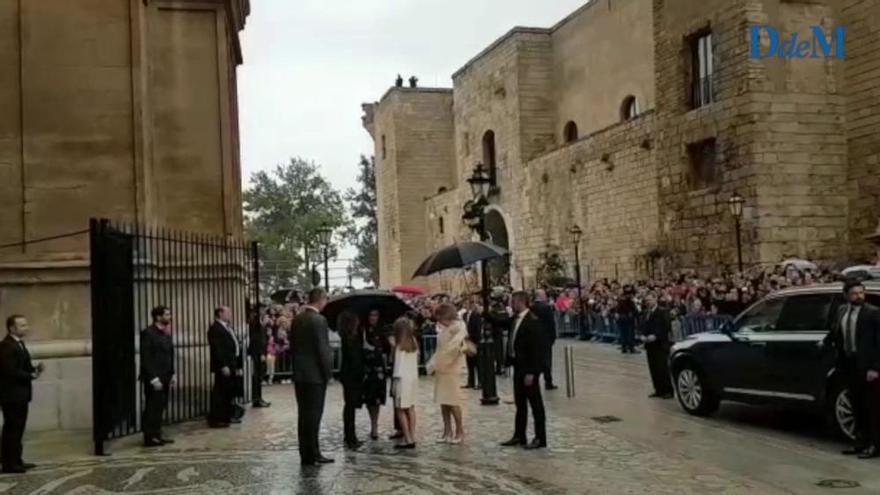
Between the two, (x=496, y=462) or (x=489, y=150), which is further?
(x=489, y=150)

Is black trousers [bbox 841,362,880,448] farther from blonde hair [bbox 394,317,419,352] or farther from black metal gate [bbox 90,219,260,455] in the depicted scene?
black metal gate [bbox 90,219,260,455]

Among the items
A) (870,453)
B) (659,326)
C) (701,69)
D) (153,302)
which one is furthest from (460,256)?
(701,69)

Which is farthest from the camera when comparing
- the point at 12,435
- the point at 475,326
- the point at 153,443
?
the point at 475,326

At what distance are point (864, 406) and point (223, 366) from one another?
7.21 m

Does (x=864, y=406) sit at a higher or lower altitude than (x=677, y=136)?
lower

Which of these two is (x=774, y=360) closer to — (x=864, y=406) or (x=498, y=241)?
(x=864, y=406)

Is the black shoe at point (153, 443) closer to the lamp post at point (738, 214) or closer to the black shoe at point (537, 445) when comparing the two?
the black shoe at point (537, 445)

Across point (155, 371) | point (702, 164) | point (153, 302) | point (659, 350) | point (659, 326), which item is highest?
point (702, 164)

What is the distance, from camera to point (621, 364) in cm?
1961

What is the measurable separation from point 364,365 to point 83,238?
13.9ft

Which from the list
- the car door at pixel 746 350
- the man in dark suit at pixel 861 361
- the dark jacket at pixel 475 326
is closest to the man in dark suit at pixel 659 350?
the car door at pixel 746 350

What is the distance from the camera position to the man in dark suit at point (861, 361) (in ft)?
30.6

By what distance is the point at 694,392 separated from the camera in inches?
Result: 488

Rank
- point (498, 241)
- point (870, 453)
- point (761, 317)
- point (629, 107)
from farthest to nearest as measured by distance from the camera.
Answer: point (498, 241) < point (629, 107) < point (761, 317) < point (870, 453)
